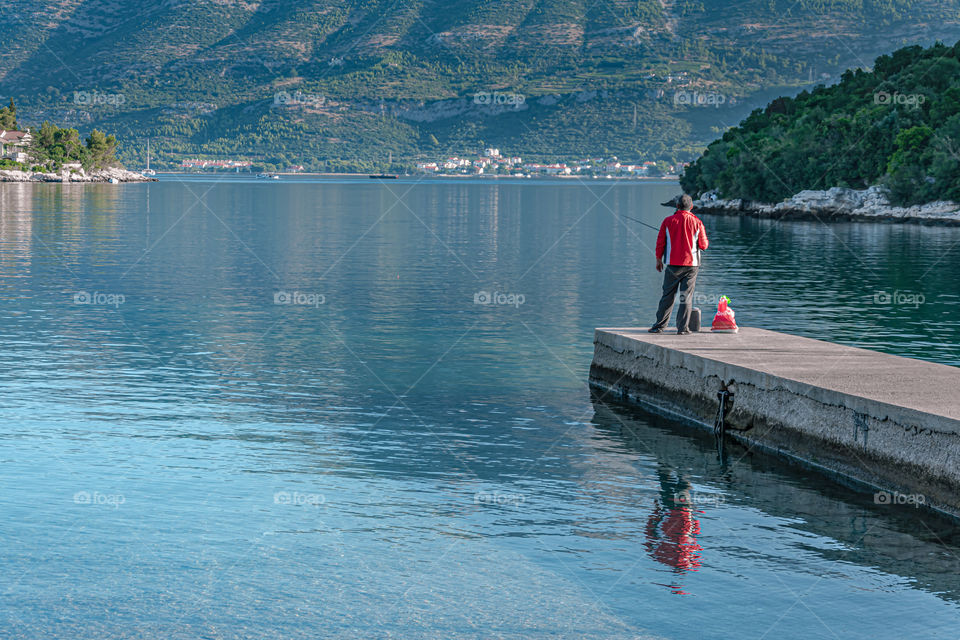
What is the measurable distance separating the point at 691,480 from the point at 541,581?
480 cm

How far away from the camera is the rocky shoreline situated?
4097 inches

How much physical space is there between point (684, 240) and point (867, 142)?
10743 cm

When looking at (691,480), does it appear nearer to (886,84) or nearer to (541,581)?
(541,581)

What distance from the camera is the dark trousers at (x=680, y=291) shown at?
20.6m

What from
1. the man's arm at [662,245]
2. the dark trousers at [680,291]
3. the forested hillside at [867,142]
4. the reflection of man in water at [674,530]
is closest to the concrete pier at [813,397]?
the dark trousers at [680,291]

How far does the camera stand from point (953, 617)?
10.0 metres

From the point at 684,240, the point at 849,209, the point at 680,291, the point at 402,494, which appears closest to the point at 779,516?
the point at 402,494

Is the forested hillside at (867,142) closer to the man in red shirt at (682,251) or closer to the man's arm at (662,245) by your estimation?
the man in red shirt at (682,251)

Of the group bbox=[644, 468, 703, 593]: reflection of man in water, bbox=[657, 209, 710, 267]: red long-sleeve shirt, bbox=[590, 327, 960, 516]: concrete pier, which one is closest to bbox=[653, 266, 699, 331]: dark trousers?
bbox=[657, 209, 710, 267]: red long-sleeve shirt

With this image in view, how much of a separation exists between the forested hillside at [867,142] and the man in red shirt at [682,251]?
9114cm

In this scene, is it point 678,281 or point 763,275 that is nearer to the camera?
point 678,281

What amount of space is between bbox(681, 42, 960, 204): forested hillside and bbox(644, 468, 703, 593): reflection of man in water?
321 ft

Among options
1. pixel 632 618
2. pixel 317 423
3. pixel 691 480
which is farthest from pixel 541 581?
pixel 317 423

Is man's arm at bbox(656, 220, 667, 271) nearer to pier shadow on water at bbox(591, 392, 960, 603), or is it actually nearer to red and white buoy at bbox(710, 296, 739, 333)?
red and white buoy at bbox(710, 296, 739, 333)
